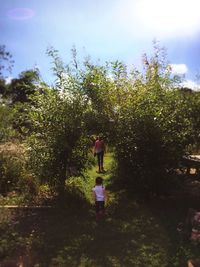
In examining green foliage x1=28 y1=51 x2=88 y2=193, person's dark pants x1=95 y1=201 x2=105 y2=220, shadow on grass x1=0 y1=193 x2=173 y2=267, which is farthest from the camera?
green foliage x1=28 y1=51 x2=88 y2=193

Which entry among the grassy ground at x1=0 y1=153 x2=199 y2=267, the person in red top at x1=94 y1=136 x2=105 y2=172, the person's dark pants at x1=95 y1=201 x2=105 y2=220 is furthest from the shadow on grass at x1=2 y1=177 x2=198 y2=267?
the person in red top at x1=94 y1=136 x2=105 y2=172

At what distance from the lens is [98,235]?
32.2 feet

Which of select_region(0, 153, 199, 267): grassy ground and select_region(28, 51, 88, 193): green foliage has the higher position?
select_region(28, 51, 88, 193): green foliage

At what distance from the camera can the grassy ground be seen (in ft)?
27.4

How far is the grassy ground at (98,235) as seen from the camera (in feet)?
27.4

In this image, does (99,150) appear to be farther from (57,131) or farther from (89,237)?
(89,237)

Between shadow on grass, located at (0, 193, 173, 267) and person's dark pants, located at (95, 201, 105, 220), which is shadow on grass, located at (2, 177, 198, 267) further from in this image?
person's dark pants, located at (95, 201, 105, 220)

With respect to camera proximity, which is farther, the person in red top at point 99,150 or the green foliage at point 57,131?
the person in red top at point 99,150

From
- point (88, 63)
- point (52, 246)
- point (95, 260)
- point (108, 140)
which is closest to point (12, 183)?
point (108, 140)

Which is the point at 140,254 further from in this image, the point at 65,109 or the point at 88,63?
the point at 88,63

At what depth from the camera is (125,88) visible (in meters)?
14.5

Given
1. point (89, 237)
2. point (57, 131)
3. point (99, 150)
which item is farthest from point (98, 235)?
point (99, 150)

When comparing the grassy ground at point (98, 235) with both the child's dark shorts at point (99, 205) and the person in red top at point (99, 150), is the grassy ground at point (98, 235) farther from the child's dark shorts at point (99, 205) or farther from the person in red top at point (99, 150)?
the person in red top at point (99, 150)

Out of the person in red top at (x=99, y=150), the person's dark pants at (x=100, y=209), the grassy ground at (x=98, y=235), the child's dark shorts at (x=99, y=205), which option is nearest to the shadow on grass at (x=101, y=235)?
the grassy ground at (x=98, y=235)
